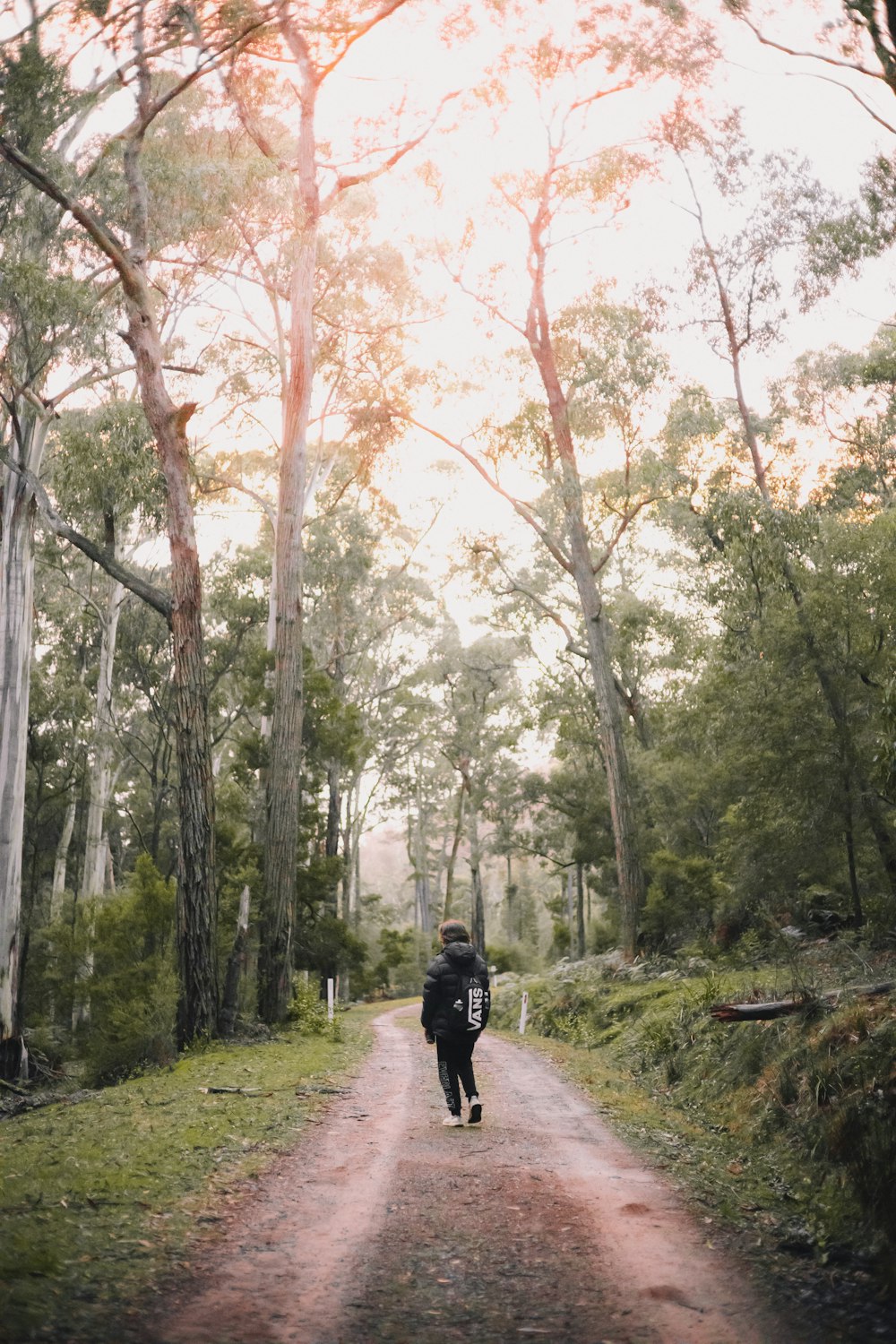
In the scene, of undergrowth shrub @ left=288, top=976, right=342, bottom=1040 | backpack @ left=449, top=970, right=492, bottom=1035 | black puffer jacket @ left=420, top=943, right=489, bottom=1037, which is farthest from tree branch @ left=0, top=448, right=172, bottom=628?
backpack @ left=449, top=970, right=492, bottom=1035

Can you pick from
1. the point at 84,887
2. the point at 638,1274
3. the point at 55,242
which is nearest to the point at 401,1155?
the point at 638,1274

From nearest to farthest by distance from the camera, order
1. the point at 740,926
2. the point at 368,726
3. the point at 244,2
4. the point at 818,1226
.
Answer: the point at 818,1226, the point at 244,2, the point at 740,926, the point at 368,726

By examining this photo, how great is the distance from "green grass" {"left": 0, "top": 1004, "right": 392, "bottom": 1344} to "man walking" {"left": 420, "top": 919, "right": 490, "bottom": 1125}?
1123 mm

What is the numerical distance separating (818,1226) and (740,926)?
1486 centimetres

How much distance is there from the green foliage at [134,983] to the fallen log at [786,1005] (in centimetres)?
675

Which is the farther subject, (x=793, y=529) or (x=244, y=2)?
(x=793, y=529)

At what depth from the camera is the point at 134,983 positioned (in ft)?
39.8

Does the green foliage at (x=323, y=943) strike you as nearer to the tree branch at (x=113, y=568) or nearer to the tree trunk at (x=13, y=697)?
the tree trunk at (x=13, y=697)

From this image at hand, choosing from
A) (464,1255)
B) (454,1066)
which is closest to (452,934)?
(454,1066)

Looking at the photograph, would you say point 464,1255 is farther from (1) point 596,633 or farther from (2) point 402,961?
(2) point 402,961

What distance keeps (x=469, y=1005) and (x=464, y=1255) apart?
2975 millimetres

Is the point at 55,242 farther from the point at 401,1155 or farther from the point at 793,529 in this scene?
the point at 401,1155

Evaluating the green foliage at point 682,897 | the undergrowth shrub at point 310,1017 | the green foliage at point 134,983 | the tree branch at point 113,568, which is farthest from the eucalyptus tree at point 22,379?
the green foliage at point 682,897

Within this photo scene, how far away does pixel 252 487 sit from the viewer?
2514 centimetres
